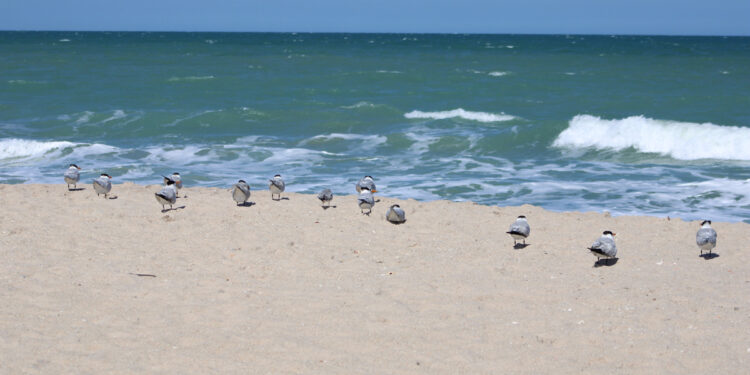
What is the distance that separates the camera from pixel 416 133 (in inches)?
979

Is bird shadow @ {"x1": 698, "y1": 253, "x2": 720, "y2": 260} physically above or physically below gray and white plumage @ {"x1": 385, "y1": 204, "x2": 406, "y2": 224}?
below

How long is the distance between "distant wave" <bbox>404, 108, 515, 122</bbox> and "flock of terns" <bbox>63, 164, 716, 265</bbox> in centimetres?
1422

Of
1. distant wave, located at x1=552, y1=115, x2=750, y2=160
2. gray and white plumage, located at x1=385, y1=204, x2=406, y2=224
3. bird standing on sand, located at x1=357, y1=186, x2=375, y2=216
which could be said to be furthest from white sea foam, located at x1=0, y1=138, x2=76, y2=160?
distant wave, located at x1=552, y1=115, x2=750, y2=160

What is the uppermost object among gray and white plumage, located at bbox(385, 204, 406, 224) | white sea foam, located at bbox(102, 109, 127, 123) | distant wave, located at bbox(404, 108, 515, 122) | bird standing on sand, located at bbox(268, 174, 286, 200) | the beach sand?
distant wave, located at bbox(404, 108, 515, 122)

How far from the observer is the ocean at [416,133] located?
56.0ft

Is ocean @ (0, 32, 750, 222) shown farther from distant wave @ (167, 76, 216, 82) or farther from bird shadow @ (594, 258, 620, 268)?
bird shadow @ (594, 258, 620, 268)

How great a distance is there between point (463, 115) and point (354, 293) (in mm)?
20776

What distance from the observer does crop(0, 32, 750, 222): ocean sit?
17.1 metres

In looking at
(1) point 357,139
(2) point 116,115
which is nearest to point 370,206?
(1) point 357,139

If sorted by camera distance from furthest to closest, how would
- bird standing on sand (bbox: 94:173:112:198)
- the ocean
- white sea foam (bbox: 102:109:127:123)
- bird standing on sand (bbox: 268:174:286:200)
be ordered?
white sea foam (bbox: 102:109:127:123), the ocean, bird standing on sand (bbox: 268:174:286:200), bird standing on sand (bbox: 94:173:112:198)

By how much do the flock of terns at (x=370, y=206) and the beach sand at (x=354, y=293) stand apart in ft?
0.74

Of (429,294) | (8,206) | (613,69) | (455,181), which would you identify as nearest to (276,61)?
(613,69)

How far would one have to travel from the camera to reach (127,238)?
10.9 meters

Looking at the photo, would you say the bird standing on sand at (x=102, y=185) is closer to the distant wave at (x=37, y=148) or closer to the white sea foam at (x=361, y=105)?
the distant wave at (x=37, y=148)
